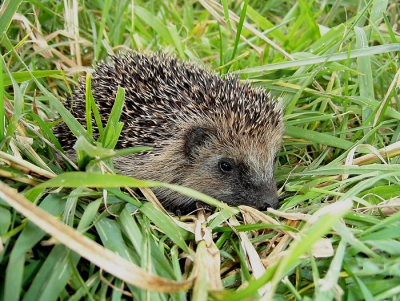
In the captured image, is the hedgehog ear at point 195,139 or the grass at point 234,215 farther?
the hedgehog ear at point 195,139

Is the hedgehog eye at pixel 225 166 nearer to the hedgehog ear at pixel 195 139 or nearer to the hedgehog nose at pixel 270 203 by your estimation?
the hedgehog ear at pixel 195 139

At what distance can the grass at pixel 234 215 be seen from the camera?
195cm

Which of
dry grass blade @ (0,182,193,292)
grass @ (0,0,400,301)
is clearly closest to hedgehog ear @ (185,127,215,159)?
grass @ (0,0,400,301)

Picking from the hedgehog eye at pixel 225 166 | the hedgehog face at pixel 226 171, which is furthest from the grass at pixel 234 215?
the hedgehog eye at pixel 225 166

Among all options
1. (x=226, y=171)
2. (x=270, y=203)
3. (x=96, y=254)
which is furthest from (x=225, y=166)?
(x=96, y=254)

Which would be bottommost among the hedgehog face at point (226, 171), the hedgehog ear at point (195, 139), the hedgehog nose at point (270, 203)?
the hedgehog nose at point (270, 203)

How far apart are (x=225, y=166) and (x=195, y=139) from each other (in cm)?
24

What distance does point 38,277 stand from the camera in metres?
2.01

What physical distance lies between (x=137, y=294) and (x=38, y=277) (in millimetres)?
398

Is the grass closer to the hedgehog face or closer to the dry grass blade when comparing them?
the dry grass blade

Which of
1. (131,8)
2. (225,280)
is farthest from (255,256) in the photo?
(131,8)

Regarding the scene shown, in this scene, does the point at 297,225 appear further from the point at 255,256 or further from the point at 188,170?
the point at 188,170

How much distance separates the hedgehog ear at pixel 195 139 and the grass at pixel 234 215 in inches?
16.9

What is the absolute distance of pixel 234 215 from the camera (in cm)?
265
